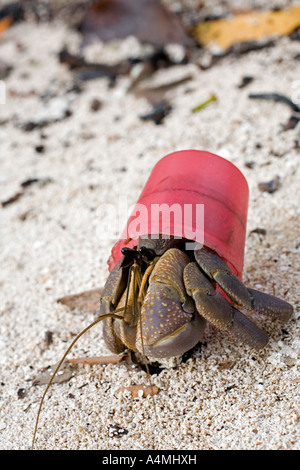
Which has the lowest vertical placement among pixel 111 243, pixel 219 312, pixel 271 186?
pixel 111 243

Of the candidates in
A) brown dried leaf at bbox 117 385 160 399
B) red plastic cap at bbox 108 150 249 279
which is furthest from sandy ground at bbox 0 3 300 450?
red plastic cap at bbox 108 150 249 279

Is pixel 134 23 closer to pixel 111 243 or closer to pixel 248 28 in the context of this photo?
pixel 248 28

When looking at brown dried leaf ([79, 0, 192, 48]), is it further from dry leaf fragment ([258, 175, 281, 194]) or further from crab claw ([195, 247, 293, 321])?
crab claw ([195, 247, 293, 321])

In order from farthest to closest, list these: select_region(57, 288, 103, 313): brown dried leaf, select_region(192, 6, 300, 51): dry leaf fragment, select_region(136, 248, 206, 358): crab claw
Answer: select_region(192, 6, 300, 51): dry leaf fragment → select_region(57, 288, 103, 313): brown dried leaf → select_region(136, 248, 206, 358): crab claw

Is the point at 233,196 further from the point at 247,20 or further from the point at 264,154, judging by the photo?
the point at 247,20

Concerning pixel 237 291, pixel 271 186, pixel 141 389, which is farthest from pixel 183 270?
pixel 271 186

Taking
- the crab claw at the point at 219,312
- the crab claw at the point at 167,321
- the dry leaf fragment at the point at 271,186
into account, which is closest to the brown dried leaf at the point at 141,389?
the crab claw at the point at 167,321
